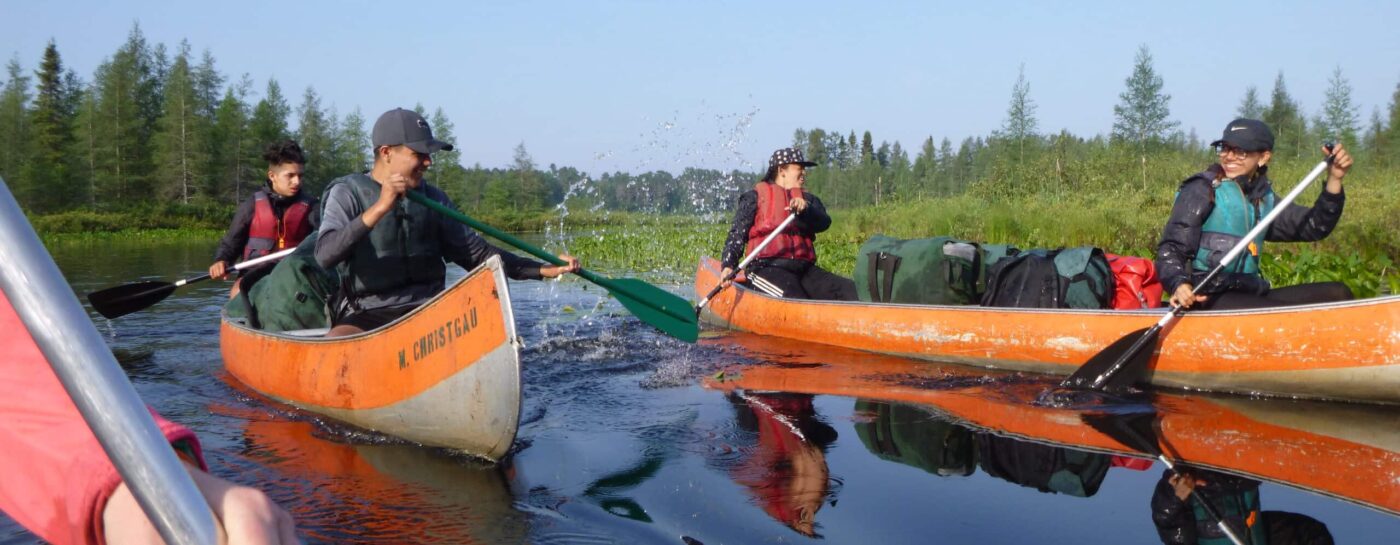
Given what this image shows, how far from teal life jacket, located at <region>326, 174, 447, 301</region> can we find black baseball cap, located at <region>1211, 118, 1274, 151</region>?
14.7 ft

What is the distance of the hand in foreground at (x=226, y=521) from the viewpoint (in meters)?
0.76

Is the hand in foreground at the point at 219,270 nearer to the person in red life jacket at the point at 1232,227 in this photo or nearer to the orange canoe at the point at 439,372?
the orange canoe at the point at 439,372

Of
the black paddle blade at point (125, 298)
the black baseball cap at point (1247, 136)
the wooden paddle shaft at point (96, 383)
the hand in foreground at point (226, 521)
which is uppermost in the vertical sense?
the black baseball cap at point (1247, 136)

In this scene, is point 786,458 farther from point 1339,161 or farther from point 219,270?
point 219,270

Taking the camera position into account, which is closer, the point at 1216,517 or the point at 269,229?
the point at 1216,517

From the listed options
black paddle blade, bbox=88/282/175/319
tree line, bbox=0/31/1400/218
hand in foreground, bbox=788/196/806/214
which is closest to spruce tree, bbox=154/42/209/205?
tree line, bbox=0/31/1400/218

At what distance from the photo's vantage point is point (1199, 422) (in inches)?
202

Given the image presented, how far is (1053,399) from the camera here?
5.77m

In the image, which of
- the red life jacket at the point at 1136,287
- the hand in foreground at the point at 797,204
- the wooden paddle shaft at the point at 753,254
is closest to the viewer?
the red life jacket at the point at 1136,287

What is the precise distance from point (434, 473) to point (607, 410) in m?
1.51

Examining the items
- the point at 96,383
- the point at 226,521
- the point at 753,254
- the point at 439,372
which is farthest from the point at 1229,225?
the point at 96,383

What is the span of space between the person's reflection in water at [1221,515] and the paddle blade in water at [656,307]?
3.11m

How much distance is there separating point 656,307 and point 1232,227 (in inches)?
135

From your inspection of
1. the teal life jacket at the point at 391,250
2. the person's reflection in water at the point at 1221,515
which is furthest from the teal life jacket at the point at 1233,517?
the teal life jacket at the point at 391,250
